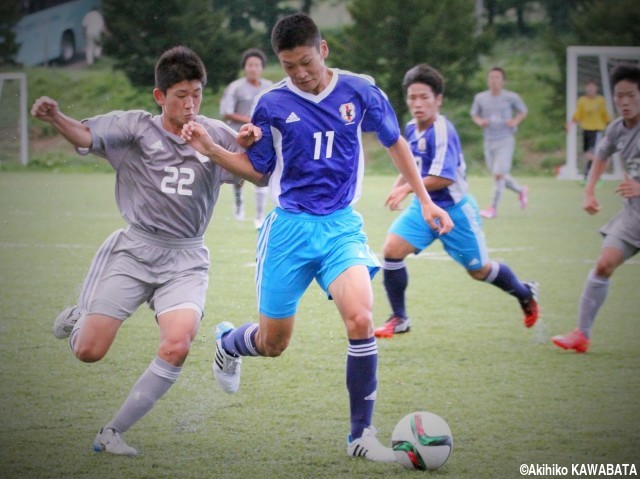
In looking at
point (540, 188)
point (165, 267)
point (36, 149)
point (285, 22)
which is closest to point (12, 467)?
Answer: point (165, 267)

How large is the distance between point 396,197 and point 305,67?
1.89 meters

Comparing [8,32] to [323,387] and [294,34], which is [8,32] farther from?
[294,34]

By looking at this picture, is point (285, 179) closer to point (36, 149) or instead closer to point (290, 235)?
point (290, 235)

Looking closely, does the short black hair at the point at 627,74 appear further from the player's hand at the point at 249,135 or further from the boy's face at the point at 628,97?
the player's hand at the point at 249,135

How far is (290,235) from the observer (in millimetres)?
4496

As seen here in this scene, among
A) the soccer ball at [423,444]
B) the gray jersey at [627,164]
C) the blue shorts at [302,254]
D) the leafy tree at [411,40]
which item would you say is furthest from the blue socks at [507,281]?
the leafy tree at [411,40]

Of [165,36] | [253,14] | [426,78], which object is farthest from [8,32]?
[426,78]

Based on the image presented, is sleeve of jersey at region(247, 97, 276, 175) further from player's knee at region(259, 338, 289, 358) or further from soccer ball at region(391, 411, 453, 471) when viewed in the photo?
soccer ball at region(391, 411, 453, 471)

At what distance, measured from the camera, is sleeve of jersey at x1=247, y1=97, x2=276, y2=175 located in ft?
14.8

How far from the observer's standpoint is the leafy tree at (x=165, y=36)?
2400cm

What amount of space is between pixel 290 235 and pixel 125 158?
0.91 metres

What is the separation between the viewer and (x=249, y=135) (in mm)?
4480

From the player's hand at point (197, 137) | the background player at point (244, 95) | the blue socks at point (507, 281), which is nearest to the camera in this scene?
the player's hand at point (197, 137)

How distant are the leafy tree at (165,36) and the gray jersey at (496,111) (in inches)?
376
